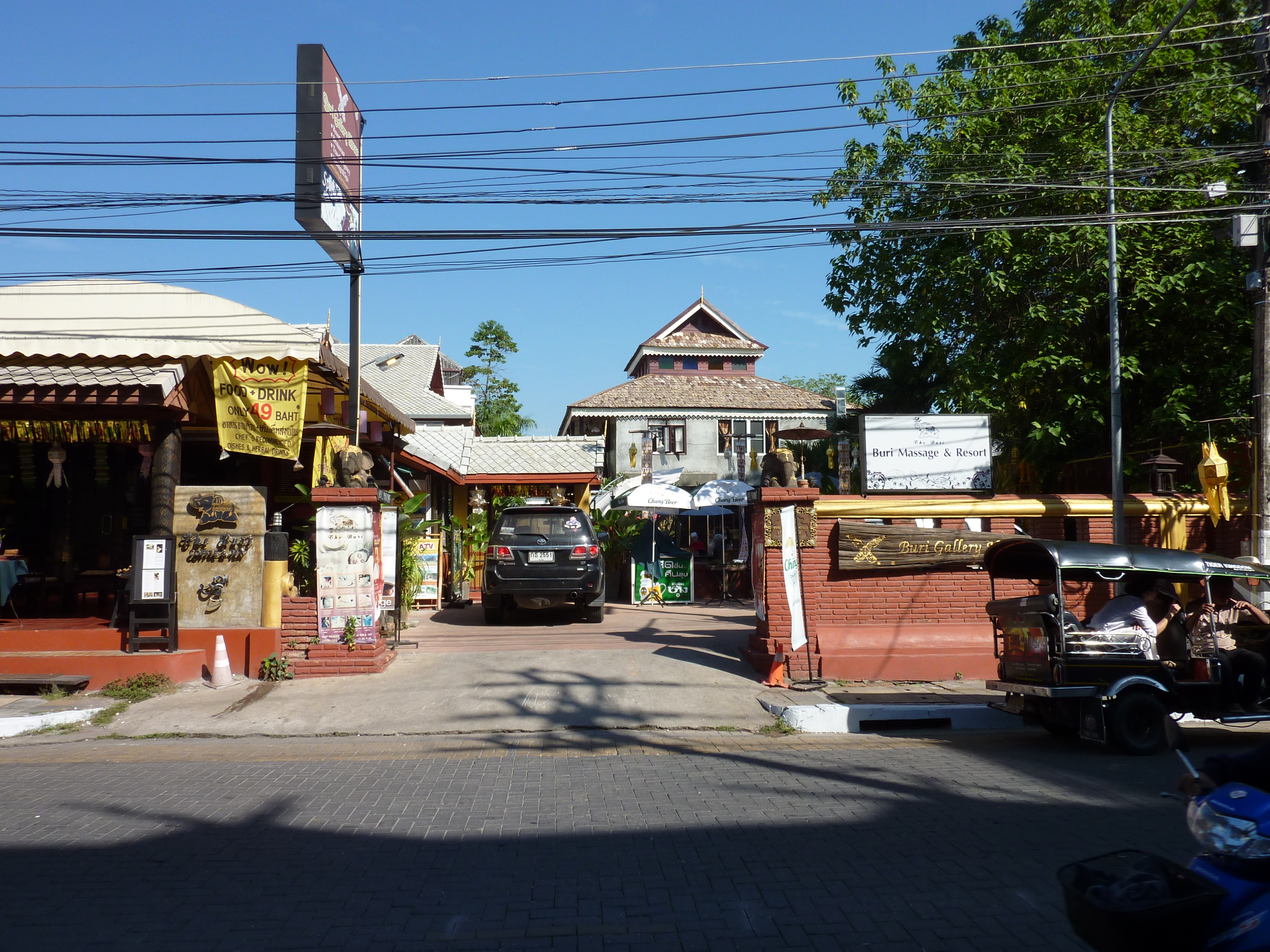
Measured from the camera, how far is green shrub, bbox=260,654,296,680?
417 inches

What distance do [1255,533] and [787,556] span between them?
5633mm

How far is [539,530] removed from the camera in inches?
551

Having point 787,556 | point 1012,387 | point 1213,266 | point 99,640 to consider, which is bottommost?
point 99,640

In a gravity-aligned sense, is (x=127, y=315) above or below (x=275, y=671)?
above

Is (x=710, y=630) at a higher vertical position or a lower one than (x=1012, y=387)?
lower

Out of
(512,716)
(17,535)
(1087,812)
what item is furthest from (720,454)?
(1087,812)

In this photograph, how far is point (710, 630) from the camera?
13734mm

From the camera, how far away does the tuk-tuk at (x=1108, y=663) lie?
7715 mm

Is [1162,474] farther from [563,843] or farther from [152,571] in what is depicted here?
[152,571]

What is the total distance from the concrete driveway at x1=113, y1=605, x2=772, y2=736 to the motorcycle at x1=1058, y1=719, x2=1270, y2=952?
6.40 meters

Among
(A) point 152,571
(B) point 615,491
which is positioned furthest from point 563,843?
(B) point 615,491

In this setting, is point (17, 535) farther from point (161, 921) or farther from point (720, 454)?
point (720, 454)

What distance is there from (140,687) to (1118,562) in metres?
10.1

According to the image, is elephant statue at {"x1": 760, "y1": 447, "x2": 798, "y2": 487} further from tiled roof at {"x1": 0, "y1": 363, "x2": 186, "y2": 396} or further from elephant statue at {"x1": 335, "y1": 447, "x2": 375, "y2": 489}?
tiled roof at {"x1": 0, "y1": 363, "x2": 186, "y2": 396}
